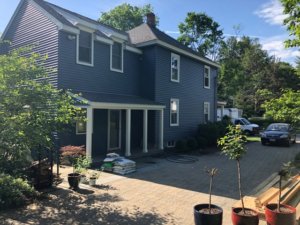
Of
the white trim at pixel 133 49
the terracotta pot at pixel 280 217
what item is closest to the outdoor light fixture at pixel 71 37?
the white trim at pixel 133 49

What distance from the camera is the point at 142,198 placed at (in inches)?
305

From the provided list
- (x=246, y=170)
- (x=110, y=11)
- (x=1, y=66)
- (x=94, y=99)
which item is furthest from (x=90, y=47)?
(x=110, y=11)

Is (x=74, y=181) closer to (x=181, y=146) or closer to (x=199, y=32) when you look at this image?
(x=181, y=146)

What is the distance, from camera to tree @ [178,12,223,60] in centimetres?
3988

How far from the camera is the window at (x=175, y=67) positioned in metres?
18.5

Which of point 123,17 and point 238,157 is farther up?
point 123,17

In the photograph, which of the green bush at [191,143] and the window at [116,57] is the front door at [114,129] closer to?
the window at [116,57]

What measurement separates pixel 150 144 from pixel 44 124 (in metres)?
10.6

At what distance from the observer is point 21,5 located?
15188mm

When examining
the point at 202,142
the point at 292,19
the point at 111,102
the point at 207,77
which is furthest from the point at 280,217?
the point at 207,77

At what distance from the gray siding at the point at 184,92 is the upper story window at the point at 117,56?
2.16m

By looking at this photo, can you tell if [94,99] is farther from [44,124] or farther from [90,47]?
[44,124]

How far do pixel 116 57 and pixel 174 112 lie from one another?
535cm

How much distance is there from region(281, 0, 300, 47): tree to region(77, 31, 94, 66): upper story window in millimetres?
9419
